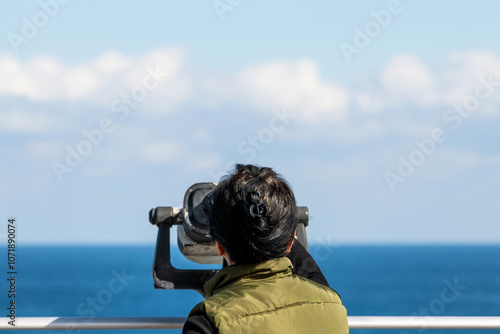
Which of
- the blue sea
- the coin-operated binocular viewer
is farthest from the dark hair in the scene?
the blue sea

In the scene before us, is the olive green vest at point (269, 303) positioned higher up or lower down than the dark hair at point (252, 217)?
lower down

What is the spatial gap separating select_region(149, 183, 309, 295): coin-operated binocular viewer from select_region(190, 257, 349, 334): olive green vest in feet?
1.87

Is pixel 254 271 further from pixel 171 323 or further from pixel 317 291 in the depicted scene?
pixel 171 323

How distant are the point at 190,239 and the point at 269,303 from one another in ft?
2.71

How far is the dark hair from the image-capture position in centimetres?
161

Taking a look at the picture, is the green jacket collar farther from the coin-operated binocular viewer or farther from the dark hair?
the coin-operated binocular viewer

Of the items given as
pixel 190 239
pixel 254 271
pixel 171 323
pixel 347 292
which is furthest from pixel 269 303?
pixel 347 292

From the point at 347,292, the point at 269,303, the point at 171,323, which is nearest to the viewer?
the point at 269,303

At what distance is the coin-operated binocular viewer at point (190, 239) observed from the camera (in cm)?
228

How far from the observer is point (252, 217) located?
1604mm

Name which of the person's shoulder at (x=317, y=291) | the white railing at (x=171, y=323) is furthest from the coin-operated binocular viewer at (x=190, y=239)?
the person's shoulder at (x=317, y=291)

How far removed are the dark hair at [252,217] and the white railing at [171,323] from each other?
Result: 0.60 meters

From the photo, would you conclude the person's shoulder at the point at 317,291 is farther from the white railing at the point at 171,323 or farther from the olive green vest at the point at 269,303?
the white railing at the point at 171,323

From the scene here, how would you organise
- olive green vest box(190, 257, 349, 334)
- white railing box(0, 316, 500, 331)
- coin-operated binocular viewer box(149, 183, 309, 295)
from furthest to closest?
coin-operated binocular viewer box(149, 183, 309, 295)
white railing box(0, 316, 500, 331)
olive green vest box(190, 257, 349, 334)
